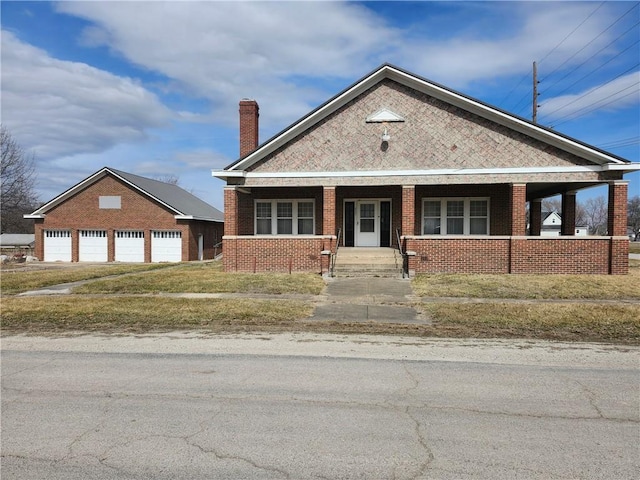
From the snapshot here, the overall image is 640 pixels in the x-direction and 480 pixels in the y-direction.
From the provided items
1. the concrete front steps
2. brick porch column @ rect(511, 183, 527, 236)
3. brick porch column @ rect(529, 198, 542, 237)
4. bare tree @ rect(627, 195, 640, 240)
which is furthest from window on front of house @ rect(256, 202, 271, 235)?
bare tree @ rect(627, 195, 640, 240)

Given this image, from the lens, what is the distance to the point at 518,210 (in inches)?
675

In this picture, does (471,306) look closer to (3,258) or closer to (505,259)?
(505,259)

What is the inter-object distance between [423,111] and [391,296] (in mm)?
8591

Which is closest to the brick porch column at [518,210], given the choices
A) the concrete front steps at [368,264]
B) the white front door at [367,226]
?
the concrete front steps at [368,264]

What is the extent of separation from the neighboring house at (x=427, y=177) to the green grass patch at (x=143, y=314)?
20.0 feet

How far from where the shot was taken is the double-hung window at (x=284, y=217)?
2053 centimetres

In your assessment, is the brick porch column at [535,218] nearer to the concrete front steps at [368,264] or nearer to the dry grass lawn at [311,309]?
the dry grass lawn at [311,309]

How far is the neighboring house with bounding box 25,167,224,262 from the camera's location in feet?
105

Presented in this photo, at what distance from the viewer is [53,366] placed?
6.50m

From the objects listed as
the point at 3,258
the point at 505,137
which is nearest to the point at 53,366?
the point at 505,137

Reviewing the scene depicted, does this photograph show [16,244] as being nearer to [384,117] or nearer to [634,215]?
[384,117]

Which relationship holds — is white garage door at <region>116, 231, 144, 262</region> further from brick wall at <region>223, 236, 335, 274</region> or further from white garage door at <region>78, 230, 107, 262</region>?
brick wall at <region>223, 236, 335, 274</region>

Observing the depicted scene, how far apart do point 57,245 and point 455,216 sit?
89.9 ft

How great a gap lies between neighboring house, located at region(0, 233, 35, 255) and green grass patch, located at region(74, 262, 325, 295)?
2975 centimetres
